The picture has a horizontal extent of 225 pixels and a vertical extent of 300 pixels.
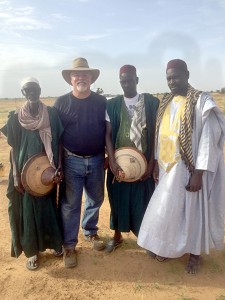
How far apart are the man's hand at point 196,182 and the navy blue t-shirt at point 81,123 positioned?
1236 mm

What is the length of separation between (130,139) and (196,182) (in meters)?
0.98

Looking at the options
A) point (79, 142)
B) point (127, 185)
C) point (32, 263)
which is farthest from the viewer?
point (127, 185)

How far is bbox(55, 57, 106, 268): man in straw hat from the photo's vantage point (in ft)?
13.8

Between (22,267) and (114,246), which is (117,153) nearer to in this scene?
(114,246)

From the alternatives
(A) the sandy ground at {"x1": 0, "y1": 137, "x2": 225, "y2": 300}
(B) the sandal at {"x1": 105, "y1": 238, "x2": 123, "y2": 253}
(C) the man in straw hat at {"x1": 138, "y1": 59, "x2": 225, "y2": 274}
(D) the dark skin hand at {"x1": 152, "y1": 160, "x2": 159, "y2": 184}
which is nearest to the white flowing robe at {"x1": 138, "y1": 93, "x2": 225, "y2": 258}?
(C) the man in straw hat at {"x1": 138, "y1": 59, "x2": 225, "y2": 274}

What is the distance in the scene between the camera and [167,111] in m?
4.12

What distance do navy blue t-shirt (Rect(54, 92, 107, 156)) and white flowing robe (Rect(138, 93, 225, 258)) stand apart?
36.8 inches

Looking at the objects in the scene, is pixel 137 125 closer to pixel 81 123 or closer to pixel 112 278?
pixel 81 123

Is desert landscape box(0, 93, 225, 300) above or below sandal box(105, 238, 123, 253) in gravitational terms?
below

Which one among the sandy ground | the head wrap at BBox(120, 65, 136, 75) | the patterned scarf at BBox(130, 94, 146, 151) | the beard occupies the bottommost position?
the sandy ground

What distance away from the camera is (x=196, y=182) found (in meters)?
3.86

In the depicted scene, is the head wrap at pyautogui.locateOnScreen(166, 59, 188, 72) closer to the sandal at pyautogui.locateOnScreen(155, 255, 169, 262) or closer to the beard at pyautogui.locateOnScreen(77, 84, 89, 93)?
the beard at pyautogui.locateOnScreen(77, 84, 89, 93)

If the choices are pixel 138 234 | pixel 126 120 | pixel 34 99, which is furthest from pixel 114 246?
pixel 34 99

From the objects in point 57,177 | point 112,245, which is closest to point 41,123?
point 57,177
